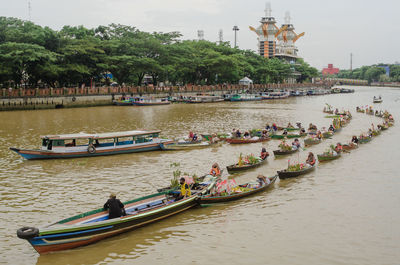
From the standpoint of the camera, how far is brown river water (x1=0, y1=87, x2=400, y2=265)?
12.7 meters

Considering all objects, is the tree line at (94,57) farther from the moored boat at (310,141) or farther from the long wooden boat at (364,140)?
the long wooden boat at (364,140)

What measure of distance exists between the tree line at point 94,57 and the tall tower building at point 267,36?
7911cm

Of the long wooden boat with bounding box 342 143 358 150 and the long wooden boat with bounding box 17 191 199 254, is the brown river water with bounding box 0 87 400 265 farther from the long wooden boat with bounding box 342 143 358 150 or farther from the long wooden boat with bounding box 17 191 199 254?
the long wooden boat with bounding box 342 143 358 150

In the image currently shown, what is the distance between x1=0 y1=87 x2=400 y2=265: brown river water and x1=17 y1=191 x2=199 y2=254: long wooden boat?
35 centimetres

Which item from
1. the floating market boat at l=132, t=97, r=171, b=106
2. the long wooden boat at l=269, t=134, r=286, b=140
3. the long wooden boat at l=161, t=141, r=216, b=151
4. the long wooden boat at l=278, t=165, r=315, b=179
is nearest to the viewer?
the long wooden boat at l=278, t=165, r=315, b=179

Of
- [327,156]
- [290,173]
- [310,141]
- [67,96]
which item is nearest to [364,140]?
[310,141]

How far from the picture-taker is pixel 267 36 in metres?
168

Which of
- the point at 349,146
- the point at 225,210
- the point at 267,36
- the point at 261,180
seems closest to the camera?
the point at 225,210

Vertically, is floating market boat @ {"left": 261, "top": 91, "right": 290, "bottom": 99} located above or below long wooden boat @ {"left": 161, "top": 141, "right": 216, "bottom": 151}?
above

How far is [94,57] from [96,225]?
170ft

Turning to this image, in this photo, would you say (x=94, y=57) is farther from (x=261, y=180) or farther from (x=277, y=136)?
(x=261, y=180)

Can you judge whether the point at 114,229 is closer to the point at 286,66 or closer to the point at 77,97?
the point at 77,97

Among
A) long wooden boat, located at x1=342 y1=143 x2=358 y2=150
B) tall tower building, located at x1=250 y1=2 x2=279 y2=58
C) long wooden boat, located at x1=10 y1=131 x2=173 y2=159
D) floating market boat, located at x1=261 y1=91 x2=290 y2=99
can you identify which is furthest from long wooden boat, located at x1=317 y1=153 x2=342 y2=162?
tall tower building, located at x1=250 y1=2 x2=279 y2=58

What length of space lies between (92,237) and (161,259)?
2.54 m
